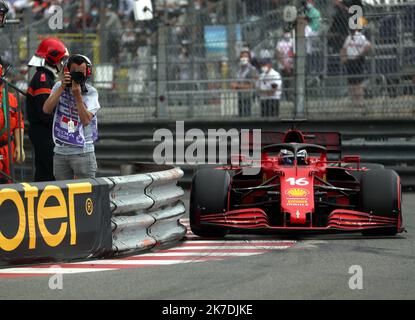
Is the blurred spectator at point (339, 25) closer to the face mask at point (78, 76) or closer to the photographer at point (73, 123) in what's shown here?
the photographer at point (73, 123)

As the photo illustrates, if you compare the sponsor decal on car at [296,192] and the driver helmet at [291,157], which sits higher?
the driver helmet at [291,157]

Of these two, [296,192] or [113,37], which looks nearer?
[296,192]

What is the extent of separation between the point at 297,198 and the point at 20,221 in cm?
265

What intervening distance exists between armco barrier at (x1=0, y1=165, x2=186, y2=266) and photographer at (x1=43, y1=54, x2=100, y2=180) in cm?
43

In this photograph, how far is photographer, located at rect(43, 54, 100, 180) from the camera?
8.46 meters

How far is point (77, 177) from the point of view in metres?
8.70

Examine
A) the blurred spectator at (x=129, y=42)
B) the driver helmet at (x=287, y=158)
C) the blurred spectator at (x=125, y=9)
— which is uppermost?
the blurred spectator at (x=125, y=9)

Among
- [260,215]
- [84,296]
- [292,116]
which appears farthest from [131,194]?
[292,116]

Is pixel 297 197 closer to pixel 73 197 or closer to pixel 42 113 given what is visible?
pixel 73 197

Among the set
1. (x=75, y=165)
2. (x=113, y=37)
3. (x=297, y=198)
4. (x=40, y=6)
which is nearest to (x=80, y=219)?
(x=75, y=165)

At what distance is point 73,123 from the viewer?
8.52 metres

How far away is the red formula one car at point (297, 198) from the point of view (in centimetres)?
917

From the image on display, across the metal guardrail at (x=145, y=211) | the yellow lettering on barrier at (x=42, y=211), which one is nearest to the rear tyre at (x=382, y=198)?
the metal guardrail at (x=145, y=211)

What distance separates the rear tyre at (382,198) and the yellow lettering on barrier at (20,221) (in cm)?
321
